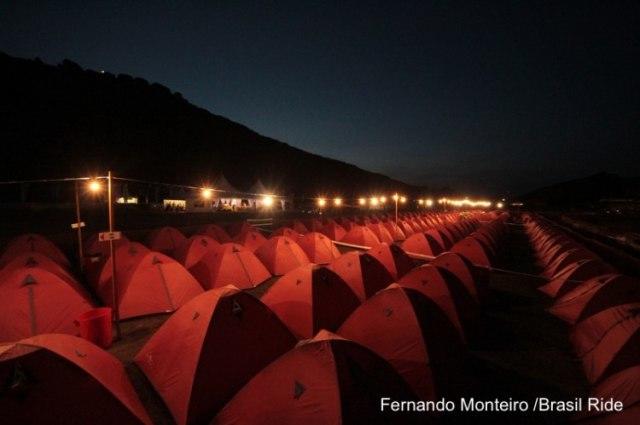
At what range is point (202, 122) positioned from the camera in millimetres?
118438

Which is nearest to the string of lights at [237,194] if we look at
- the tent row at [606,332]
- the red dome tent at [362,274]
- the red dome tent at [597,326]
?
the red dome tent at [362,274]

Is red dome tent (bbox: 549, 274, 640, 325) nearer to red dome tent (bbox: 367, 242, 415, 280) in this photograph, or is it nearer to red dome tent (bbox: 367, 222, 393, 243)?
red dome tent (bbox: 367, 242, 415, 280)

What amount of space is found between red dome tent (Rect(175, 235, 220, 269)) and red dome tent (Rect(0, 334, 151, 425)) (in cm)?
850

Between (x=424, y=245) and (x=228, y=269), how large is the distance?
30.7 feet

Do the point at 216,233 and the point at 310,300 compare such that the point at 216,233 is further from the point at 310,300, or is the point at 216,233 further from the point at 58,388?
the point at 58,388

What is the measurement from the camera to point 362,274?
28.8 feet

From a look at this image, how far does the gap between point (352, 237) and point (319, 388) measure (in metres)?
16.7

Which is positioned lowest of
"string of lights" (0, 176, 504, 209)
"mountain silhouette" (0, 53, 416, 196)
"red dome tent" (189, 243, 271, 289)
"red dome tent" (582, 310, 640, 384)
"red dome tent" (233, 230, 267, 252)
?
"red dome tent" (582, 310, 640, 384)


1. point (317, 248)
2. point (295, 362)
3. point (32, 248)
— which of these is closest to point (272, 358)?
point (295, 362)

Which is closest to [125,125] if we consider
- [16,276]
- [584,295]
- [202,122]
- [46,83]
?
[46,83]

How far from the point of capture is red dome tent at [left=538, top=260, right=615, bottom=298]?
30.0 ft

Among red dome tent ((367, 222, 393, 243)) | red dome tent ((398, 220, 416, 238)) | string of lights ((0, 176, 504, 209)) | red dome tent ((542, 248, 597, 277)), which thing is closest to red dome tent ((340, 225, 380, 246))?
red dome tent ((367, 222, 393, 243))

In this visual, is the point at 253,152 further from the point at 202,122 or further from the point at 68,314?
the point at 68,314

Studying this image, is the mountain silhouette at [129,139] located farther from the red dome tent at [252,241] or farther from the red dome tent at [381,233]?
the red dome tent at [381,233]
